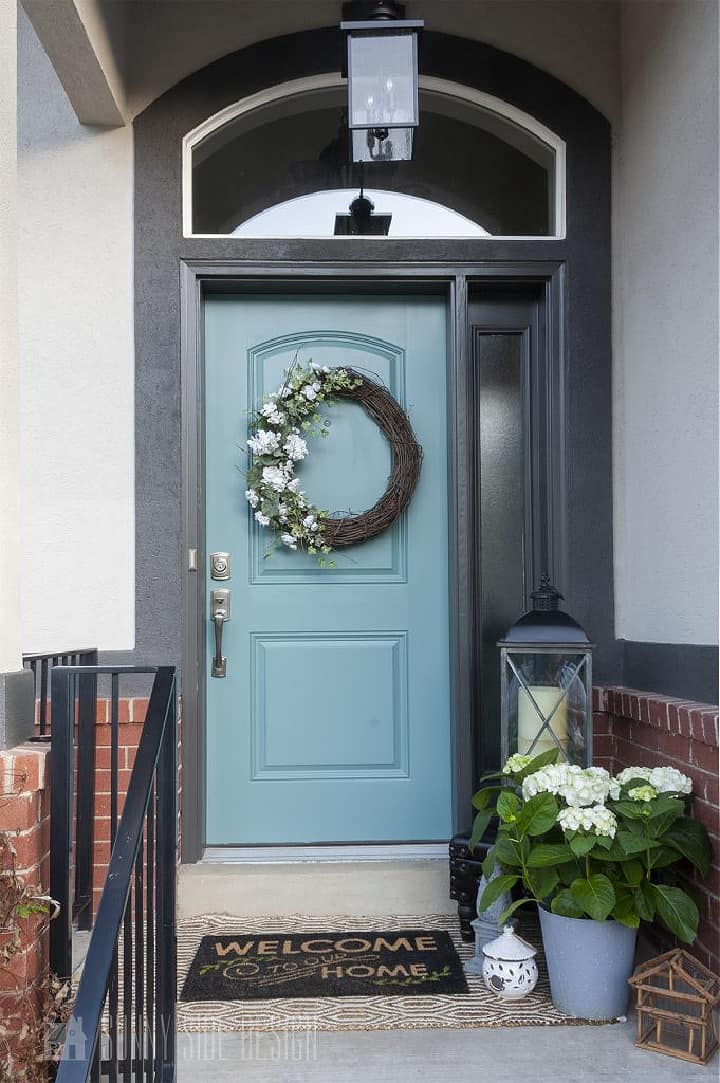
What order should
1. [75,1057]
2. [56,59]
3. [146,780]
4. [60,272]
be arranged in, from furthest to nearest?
[60,272]
[56,59]
[146,780]
[75,1057]

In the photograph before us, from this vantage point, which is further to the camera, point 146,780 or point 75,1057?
point 146,780

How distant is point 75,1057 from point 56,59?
2594mm

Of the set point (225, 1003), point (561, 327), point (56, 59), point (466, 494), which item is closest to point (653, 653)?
A: point (466, 494)

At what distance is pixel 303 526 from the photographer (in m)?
3.16

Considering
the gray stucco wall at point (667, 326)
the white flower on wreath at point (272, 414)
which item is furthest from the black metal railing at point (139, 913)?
the gray stucco wall at point (667, 326)

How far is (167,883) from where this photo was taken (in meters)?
1.91

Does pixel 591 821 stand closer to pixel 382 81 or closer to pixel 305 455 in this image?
pixel 305 455

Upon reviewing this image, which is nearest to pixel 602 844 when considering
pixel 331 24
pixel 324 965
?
pixel 324 965

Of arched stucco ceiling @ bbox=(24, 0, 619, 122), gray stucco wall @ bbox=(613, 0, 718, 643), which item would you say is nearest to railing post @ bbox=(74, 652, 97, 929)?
gray stucco wall @ bbox=(613, 0, 718, 643)

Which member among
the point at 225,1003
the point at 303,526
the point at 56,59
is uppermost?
the point at 56,59

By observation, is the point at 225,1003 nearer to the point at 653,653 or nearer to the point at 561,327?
the point at 653,653

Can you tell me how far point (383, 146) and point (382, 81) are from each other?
314 millimetres

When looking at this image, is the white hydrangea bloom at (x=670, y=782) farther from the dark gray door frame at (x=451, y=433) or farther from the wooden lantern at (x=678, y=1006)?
the dark gray door frame at (x=451, y=433)

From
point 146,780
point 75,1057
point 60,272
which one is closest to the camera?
point 75,1057
